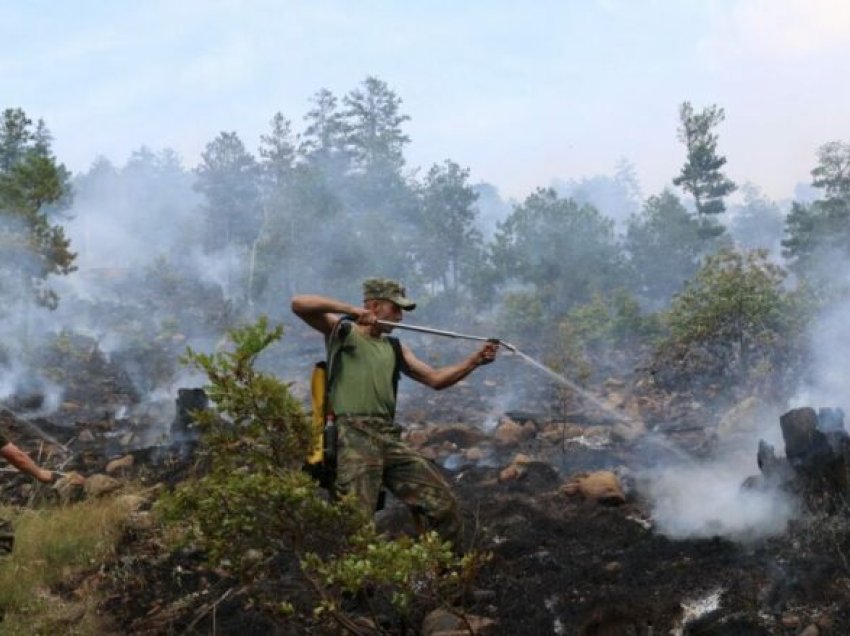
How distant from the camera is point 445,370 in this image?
16.6 feet

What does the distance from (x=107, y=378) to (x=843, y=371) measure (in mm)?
18922

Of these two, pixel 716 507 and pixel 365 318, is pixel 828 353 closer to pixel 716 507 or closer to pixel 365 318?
pixel 716 507

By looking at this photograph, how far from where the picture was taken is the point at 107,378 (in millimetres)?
23922

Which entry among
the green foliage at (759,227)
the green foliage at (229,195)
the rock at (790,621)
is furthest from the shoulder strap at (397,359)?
the green foliage at (759,227)

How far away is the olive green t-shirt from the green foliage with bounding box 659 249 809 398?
9993 mm

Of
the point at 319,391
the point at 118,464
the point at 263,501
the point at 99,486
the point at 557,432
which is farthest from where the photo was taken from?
the point at 557,432

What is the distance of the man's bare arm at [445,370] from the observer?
16.2ft

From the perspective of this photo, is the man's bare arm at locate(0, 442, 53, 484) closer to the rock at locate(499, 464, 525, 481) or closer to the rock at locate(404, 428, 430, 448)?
the rock at locate(499, 464, 525, 481)

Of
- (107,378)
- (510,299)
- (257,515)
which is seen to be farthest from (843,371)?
(107,378)

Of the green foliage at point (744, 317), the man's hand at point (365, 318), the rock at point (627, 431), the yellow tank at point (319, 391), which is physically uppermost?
the green foliage at point (744, 317)

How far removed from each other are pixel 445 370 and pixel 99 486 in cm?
540

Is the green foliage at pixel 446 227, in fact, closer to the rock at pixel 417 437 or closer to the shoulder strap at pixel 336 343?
the rock at pixel 417 437

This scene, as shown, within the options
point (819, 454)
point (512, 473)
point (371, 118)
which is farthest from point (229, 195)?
point (819, 454)

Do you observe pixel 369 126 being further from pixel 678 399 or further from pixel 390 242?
pixel 678 399
